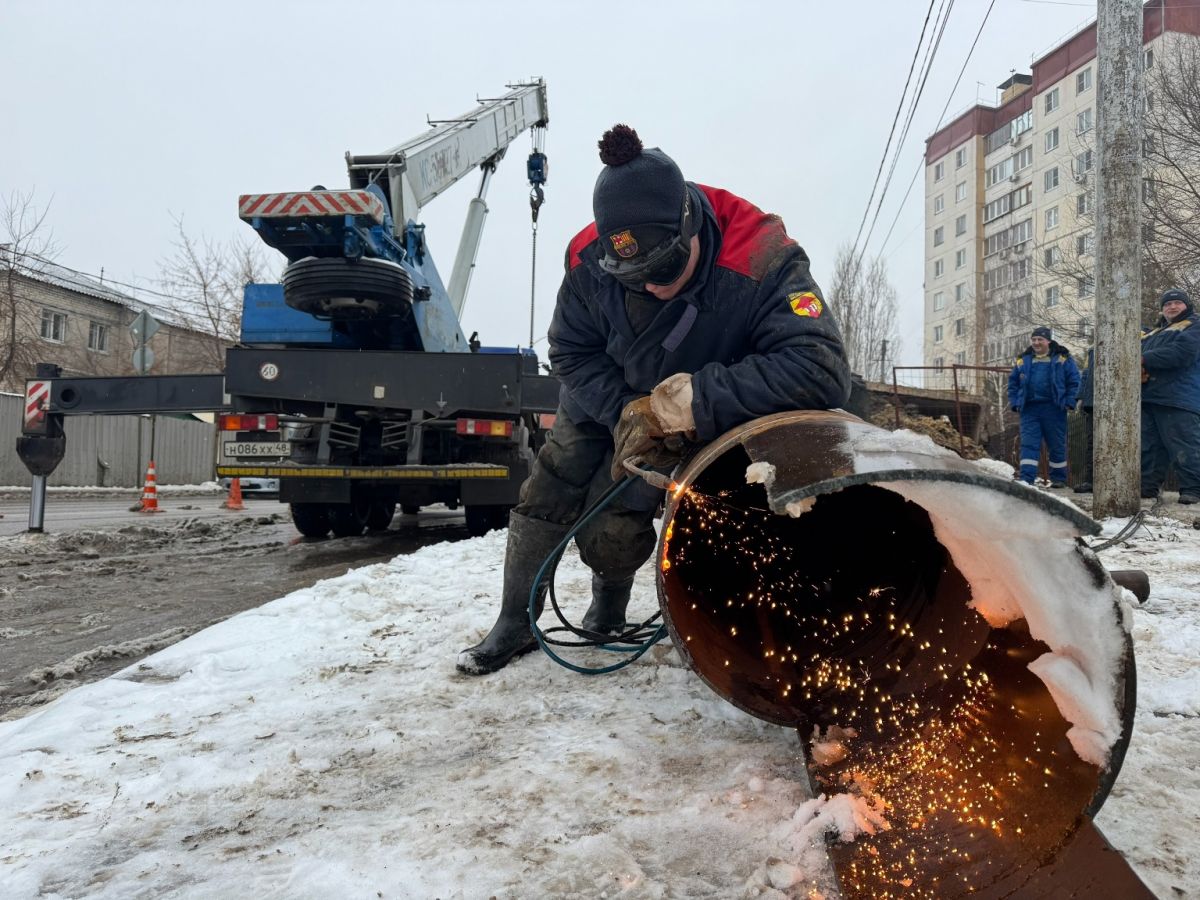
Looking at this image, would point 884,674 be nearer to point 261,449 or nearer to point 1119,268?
point 1119,268

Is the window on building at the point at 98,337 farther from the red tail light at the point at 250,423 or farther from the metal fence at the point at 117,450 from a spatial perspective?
the red tail light at the point at 250,423

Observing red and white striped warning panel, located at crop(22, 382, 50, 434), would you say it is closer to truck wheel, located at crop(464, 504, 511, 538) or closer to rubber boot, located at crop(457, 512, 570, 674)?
truck wheel, located at crop(464, 504, 511, 538)

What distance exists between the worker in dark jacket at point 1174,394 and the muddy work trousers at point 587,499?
536 cm

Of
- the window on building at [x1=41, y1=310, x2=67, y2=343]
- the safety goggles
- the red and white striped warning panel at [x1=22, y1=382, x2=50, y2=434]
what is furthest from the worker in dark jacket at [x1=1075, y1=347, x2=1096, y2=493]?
the window on building at [x1=41, y1=310, x2=67, y2=343]

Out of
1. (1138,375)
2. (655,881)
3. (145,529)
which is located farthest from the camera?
(145,529)

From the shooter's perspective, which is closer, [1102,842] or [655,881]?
[1102,842]

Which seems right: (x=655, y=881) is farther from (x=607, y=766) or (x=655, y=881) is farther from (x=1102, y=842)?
(x=1102, y=842)

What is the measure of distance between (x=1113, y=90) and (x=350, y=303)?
6037 mm

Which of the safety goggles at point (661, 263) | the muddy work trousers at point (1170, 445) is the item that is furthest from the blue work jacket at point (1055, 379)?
the safety goggles at point (661, 263)

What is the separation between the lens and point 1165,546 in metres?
4.21

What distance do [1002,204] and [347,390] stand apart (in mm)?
51807

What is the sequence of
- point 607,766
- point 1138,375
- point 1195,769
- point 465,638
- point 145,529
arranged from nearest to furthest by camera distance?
point 1195,769 < point 607,766 < point 465,638 < point 1138,375 < point 145,529

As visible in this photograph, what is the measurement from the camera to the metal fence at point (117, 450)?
1912cm

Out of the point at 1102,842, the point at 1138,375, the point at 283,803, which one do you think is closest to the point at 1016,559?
the point at 1102,842
